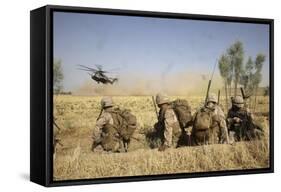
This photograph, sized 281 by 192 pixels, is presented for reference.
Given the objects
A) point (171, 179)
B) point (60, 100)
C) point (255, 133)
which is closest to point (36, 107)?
point (60, 100)

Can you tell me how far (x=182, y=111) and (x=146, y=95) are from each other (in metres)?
0.36

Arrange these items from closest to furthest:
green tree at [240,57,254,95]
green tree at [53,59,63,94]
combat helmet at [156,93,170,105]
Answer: green tree at [53,59,63,94], combat helmet at [156,93,170,105], green tree at [240,57,254,95]

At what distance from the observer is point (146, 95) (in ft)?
20.0

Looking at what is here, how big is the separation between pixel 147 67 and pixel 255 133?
1170mm

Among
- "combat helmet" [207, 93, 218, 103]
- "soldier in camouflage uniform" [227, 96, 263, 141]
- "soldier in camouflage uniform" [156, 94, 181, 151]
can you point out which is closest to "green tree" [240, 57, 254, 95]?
"soldier in camouflage uniform" [227, 96, 263, 141]

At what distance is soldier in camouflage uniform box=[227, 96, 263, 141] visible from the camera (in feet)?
21.3

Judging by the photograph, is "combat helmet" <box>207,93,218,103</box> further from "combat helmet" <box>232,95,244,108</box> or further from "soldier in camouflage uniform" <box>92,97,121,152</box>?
"soldier in camouflage uniform" <box>92,97,121,152</box>

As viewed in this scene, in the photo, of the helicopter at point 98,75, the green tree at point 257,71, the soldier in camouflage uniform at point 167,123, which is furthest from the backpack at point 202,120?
the helicopter at point 98,75

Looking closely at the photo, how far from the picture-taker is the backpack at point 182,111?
6.23 meters

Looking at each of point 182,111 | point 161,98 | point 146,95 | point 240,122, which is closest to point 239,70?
point 240,122

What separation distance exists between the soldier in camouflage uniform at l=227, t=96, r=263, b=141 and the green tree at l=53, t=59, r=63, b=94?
151 cm

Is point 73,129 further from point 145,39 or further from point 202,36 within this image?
point 202,36

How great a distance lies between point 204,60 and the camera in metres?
6.34

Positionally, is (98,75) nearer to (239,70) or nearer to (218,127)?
(218,127)
